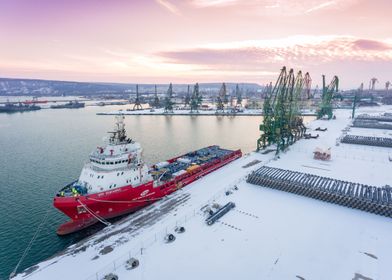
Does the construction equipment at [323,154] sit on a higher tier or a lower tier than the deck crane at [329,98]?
lower

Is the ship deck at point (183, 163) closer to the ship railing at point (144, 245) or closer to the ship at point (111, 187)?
the ship at point (111, 187)

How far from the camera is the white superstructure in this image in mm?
36000

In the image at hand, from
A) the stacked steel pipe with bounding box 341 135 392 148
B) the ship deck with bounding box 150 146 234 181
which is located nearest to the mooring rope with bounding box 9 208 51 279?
the ship deck with bounding box 150 146 234 181

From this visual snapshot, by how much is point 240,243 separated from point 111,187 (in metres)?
20.9

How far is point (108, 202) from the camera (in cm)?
3431

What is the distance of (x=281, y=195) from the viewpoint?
40.4 meters

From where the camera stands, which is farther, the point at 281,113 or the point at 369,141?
the point at 369,141

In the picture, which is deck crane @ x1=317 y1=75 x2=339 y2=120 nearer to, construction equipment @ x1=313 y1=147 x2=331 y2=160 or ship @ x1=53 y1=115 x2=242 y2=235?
construction equipment @ x1=313 y1=147 x2=331 y2=160

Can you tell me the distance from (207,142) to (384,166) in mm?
52411

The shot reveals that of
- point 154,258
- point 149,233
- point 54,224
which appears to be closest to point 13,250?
point 54,224

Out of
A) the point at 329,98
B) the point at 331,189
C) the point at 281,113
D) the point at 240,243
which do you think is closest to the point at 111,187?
the point at 240,243

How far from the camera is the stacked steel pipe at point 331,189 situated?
35.1 meters

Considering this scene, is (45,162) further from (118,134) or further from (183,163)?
(183,163)

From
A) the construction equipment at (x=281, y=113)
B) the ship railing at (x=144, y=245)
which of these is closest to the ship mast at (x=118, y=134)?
the ship railing at (x=144, y=245)
